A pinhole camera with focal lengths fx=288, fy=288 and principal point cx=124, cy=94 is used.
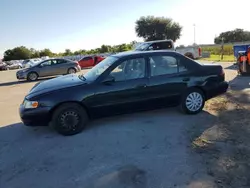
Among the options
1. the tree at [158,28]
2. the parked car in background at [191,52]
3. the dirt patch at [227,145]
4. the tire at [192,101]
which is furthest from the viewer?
the tree at [158,28]

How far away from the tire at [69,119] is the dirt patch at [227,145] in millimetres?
2291

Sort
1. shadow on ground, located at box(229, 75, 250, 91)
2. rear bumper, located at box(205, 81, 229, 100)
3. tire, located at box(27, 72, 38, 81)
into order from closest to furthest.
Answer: rear bumper, located at box(205, 81, 229, 100), shadow on ground, located at box(229, 75, 250, 91), tire, located at box(27, 72, 38, 81)

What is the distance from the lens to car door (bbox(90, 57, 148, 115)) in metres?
6.04

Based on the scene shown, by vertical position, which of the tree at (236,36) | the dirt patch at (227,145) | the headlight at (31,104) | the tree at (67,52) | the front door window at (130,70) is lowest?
the dirt patch at (227,145)

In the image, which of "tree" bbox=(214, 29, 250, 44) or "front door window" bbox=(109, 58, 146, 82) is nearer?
"front door window" bbox=(109, 58, 146, 82)

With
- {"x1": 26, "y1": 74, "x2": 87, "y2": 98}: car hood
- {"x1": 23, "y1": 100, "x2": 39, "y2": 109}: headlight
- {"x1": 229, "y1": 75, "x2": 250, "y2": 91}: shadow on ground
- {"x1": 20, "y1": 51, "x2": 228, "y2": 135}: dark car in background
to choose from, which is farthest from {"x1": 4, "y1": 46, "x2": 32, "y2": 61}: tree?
{"x1": 23, "y1": 100, "x2": 39, "y2": 109}: headlight

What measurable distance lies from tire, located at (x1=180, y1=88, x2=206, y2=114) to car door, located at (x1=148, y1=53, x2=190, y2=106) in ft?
0.52

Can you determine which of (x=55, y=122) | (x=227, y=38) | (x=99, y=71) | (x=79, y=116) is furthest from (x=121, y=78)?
(x=227, y=38)

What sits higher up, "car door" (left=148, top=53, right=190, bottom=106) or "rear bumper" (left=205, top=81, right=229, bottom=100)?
"car door" (left=148, top=53, right=190, bottom=106)

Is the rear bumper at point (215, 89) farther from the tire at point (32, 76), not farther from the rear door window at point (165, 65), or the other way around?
the tire at point (32, 76)

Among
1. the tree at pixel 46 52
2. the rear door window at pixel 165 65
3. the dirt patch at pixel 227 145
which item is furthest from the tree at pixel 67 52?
the dirt patch at pixel 227 145

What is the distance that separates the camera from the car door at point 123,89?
6.04m

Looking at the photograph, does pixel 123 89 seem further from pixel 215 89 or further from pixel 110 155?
pixel 215 89

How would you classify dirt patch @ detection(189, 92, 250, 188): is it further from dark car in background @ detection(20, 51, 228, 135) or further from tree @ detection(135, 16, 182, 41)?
tree @ detection(135, 16, 182, 41)
